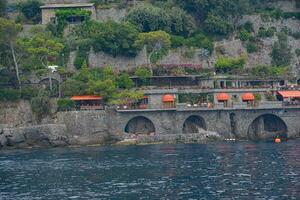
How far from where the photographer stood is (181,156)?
80500mm

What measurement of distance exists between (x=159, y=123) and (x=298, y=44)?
1208 inches

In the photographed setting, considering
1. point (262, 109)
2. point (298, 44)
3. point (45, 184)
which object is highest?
point (298, 44)

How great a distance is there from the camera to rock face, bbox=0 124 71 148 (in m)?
94.6

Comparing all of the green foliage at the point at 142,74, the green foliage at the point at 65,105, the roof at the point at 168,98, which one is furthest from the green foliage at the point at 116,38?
the green foliage at the point at 65,105

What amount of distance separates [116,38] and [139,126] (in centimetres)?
1378

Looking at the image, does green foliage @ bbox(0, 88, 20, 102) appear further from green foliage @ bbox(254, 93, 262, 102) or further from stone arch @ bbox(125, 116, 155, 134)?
green foliage @ bbox(254, 93, 262, 102)

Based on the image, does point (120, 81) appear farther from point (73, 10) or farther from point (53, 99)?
point (73, 10)

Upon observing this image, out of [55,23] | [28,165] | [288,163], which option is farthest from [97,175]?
[55,23]

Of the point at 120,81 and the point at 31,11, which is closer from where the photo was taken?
the point at 120,81

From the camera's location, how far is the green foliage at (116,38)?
4272 inches

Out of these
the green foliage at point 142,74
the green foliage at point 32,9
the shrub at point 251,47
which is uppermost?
the green foliage at point 32,9

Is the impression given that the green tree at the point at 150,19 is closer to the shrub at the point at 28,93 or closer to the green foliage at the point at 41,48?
the green foliage at the point at 41,48

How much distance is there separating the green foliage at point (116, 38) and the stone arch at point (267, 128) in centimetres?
1914

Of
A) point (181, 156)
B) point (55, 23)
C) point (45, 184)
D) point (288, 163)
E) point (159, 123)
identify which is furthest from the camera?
point (55, 23)
